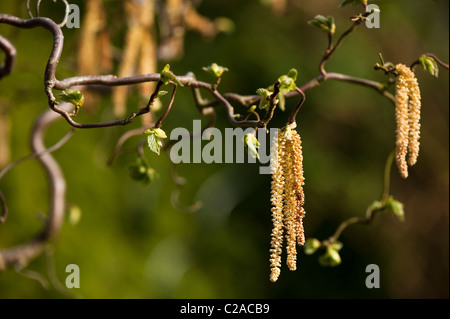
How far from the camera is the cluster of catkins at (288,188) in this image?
0.53 metres

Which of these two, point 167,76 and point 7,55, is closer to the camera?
point 167,76

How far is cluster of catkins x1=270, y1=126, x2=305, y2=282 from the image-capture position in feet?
1.73

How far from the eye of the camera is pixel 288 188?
1.78 feet

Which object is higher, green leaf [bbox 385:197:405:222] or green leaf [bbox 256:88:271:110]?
green leaf [bbox 256:88:271:110]

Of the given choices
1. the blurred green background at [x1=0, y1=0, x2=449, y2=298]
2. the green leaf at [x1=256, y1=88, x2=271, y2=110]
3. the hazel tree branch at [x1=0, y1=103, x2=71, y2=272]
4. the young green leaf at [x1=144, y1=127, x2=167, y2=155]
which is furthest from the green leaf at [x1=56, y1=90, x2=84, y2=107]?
the blurred green background at [x1=0, y1=0, x2=449, y2=298]

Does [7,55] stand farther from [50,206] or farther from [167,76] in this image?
[50,206]

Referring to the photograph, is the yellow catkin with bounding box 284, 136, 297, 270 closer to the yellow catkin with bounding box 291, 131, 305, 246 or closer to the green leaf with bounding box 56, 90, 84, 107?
the yellow catkin with bounding box 291, 131, 305, 246

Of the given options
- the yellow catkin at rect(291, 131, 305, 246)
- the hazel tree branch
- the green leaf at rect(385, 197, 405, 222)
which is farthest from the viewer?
the hazel tree branch

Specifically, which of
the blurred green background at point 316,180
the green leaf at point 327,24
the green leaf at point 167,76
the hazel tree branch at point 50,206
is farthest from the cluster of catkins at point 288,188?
the blurred green background at point 316,180

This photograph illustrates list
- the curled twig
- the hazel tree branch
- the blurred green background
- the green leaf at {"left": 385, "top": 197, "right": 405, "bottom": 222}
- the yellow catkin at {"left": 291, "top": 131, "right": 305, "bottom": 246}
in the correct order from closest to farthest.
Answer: the yellow catkin at {"left": 291, "top": 131, "right": 305, "bottom": 246}
the curled twig
the green leaf at {"left": 385, "top": 197, "right": 405, "bottom": 222}
the hazel tree branch
the blurred green background

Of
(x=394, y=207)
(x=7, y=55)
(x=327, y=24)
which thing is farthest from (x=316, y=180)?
(x=7, y=55)

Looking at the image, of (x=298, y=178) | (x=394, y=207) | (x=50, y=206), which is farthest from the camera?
(x=50, y=206)

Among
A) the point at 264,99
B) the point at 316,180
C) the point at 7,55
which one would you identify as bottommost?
the point at 264,99
